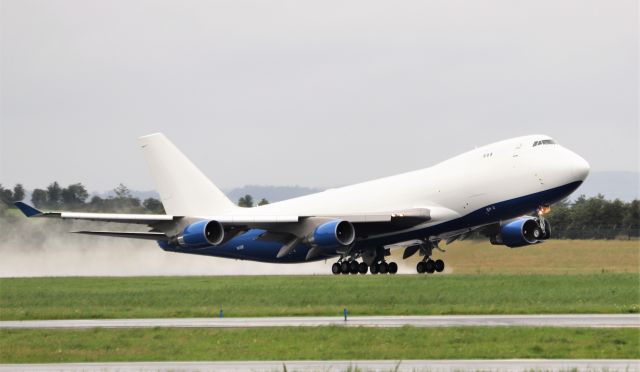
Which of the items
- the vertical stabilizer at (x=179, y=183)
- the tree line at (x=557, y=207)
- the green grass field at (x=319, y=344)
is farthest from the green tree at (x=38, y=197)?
the green grass field at (x=319, y=344)

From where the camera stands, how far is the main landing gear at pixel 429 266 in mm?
52812

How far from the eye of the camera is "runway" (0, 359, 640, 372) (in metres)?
20.3

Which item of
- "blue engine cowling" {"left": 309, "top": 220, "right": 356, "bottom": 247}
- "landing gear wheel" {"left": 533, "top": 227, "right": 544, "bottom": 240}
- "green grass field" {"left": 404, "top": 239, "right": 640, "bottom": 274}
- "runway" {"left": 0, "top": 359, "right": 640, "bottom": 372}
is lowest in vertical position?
"runway" {"left": 0, "top": 359, "right": 640, "bottom": 372}

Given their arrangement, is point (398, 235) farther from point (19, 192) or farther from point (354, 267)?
point (19, 192)

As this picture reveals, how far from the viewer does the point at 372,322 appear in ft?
99.7

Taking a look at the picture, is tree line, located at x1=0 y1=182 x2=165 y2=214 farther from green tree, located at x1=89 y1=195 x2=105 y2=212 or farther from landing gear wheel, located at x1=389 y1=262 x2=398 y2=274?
landing gear wheel, located at x1=389 y1=262 x2=398 y2=274

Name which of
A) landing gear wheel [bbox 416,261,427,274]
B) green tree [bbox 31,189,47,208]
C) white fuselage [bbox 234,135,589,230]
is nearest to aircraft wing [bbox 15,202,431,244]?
white fuselage [bbox 234,135,589,230]

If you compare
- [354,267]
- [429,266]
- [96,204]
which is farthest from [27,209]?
[429,266]

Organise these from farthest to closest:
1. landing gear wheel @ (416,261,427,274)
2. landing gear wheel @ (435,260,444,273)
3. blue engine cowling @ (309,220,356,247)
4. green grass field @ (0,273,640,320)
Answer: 1. landing gear wheel @ (435,260,444,273)
2. landing gear wheel @ (416,261,427,274)
3. blue engine cowling @ (309,220,356,247)
4. green grass field @ (0,273,640,320)

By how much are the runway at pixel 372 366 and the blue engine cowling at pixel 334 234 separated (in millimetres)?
29184

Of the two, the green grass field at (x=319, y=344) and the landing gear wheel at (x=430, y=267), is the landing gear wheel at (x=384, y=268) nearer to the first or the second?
the landing gear wheel at (x=430, y=267)

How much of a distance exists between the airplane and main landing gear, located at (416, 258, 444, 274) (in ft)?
0.15

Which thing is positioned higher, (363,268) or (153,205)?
(153,205)

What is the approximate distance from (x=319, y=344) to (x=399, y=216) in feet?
86.4
